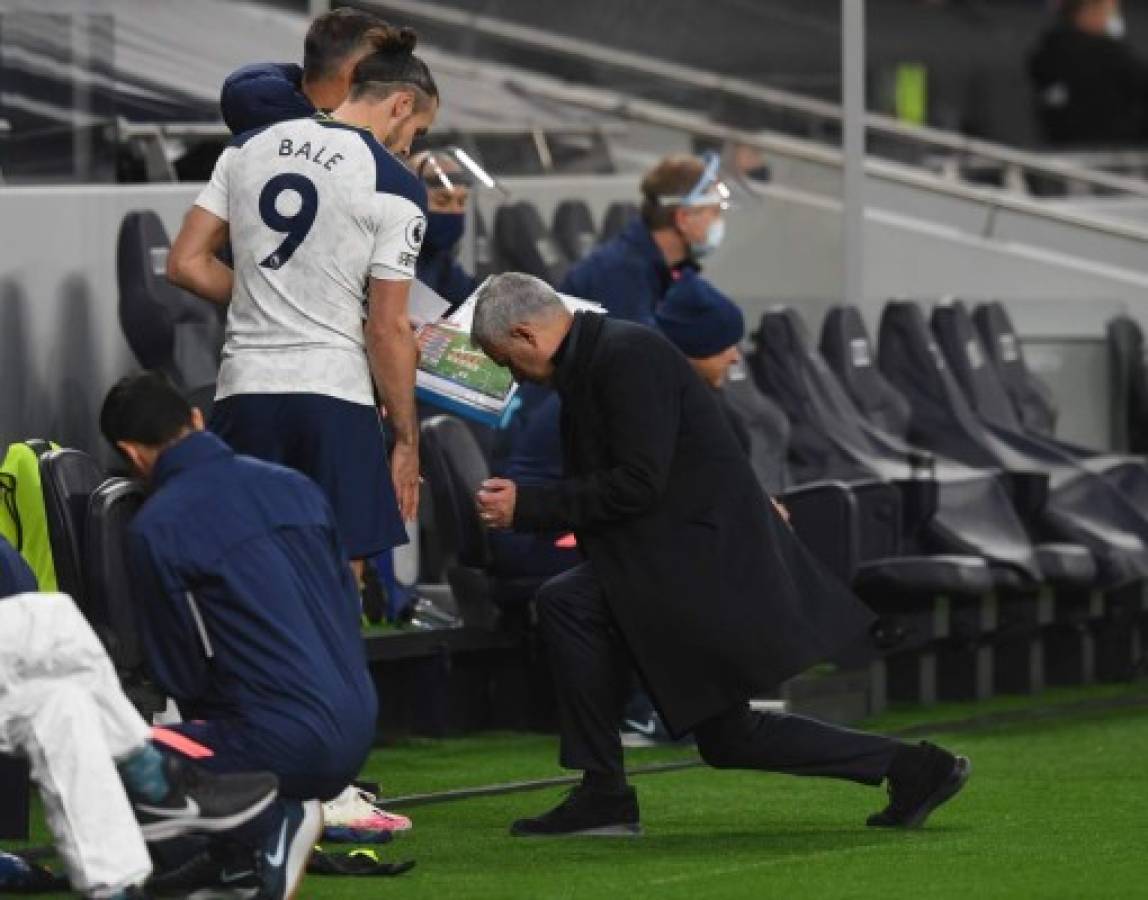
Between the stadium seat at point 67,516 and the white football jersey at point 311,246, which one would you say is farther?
the stadium seat at point 67,516

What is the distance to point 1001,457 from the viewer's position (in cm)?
1211

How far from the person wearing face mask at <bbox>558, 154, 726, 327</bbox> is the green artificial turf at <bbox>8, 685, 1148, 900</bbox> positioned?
53.4 inches

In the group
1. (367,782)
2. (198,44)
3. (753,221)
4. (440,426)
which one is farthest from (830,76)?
(367,782)

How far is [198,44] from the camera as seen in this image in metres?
12.8

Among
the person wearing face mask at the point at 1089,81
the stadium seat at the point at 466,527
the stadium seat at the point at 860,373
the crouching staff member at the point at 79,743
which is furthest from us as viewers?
the person wearing face mask at the point at 1089,81

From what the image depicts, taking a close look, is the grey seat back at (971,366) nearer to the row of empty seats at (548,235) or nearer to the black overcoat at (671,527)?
the row of empty seats at (548,235)

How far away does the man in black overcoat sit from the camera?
26.0ft

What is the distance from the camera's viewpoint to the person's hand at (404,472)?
7965 millimetres

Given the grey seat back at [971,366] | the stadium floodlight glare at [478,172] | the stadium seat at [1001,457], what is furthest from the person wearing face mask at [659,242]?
the grey seat back at [971,366]

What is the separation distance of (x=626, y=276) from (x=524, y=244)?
6.89 feet

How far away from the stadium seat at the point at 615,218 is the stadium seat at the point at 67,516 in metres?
5.09

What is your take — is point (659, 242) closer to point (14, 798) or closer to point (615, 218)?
point (615, 218)

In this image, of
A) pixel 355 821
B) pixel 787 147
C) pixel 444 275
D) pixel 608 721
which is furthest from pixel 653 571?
pixel 787 147

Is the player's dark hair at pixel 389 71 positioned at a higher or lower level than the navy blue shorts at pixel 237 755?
higher
